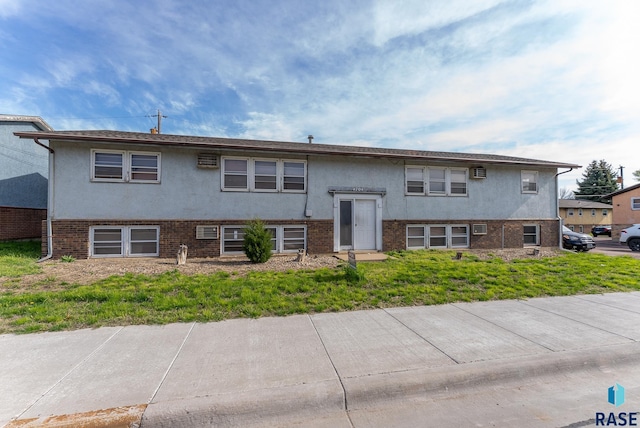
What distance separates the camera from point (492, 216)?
13.2 meters

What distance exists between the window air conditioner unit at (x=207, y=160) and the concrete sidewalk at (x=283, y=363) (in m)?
7.15

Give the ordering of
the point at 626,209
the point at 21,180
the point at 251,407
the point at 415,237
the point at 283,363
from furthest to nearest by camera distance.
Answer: the point at 626,209
the point at 21,180
the point at 415,237
the point at 283,363
the point at 251,407

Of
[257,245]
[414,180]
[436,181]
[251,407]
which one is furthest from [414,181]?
[251,407]

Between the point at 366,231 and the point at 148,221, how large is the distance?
792cm

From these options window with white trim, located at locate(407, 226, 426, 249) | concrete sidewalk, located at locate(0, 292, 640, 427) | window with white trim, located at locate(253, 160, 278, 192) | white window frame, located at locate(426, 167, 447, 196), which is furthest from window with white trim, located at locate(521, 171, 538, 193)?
window with white trim, located at locate(253, 160, 278, 192)

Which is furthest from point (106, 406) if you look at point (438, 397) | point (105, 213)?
point (105, 213)

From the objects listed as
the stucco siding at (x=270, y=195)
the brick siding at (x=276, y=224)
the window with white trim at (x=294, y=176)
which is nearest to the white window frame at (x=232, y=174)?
the stucco siding at (x=270, y=195)

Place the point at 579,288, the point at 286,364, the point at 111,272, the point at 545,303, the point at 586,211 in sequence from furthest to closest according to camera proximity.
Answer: the point at 586,211, the point at 111,272, the point at 579,288, the point at 545,303, the point at 286,364

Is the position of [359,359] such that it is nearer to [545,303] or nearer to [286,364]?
[286,364]

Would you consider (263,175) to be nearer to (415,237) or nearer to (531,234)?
(415,237)

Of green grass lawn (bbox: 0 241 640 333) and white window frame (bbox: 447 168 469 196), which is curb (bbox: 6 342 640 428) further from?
white window frame (bbox: 447 168 469 196)

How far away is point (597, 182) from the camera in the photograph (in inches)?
1778

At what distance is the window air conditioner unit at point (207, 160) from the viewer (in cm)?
1040

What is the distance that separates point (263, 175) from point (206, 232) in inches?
114
